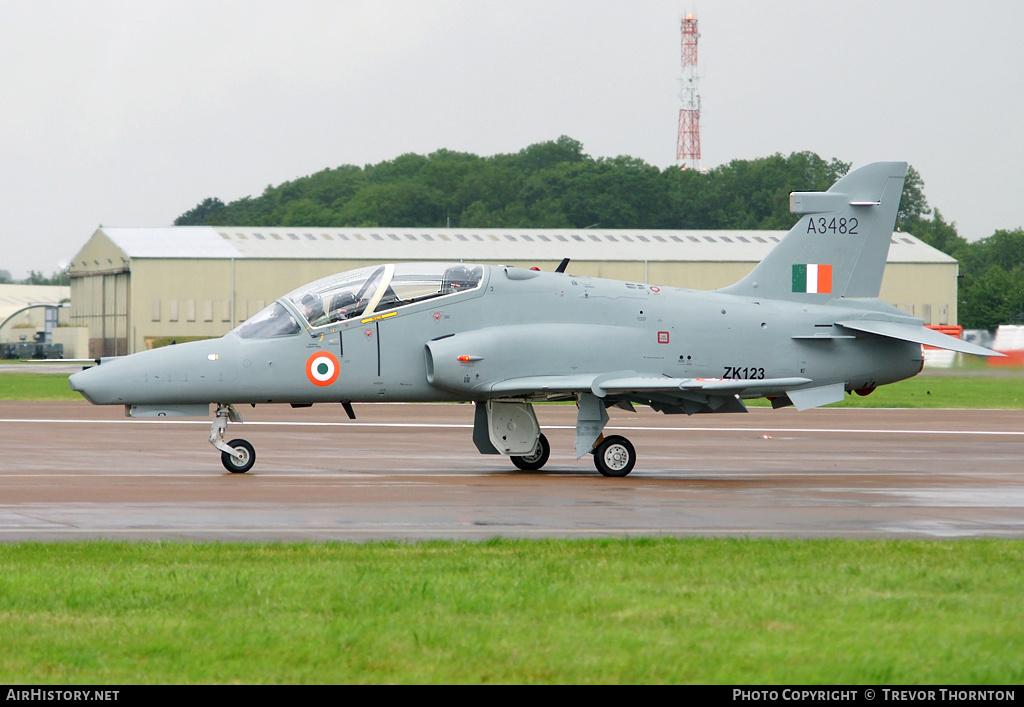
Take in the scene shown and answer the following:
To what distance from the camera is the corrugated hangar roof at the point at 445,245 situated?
227 feet

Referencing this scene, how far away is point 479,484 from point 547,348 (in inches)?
86.9

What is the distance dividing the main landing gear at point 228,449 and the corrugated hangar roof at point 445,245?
52290 millimetres

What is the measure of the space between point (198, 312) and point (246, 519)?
57.1 meters

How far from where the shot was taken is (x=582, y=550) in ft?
33.0

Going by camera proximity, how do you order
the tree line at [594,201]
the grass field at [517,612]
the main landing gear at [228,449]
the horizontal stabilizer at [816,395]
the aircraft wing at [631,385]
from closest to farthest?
the grass field at [517,612]
the aircraft wing at [631,385]
the main landing gear at [228,449]
the horizontal stabilizer at [816,395]
the tree line at [594,201]

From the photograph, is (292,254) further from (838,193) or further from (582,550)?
(582,550)

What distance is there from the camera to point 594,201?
11169 centimetres

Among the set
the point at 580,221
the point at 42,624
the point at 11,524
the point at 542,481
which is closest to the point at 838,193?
the point at 542,481

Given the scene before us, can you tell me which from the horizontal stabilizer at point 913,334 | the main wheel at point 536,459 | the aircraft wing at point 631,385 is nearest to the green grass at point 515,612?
the aircraft wing at point 631,385

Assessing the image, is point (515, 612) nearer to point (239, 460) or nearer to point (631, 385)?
point (631, 385)

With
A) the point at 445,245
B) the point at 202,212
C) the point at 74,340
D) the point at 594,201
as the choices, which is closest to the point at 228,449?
the point at 445,245

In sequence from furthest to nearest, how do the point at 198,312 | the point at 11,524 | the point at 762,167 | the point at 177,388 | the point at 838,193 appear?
the point at 762,167 < the point at 198,312 < the point at 838,193 < the point at 177,388 < the point at 11,524

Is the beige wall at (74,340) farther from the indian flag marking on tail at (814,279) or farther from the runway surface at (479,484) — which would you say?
the indian flag marking on tail at (814,279)

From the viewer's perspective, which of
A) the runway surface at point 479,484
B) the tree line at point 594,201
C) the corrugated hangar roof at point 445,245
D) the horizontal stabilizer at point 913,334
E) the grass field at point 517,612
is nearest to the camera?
the grass field at point 517,612
